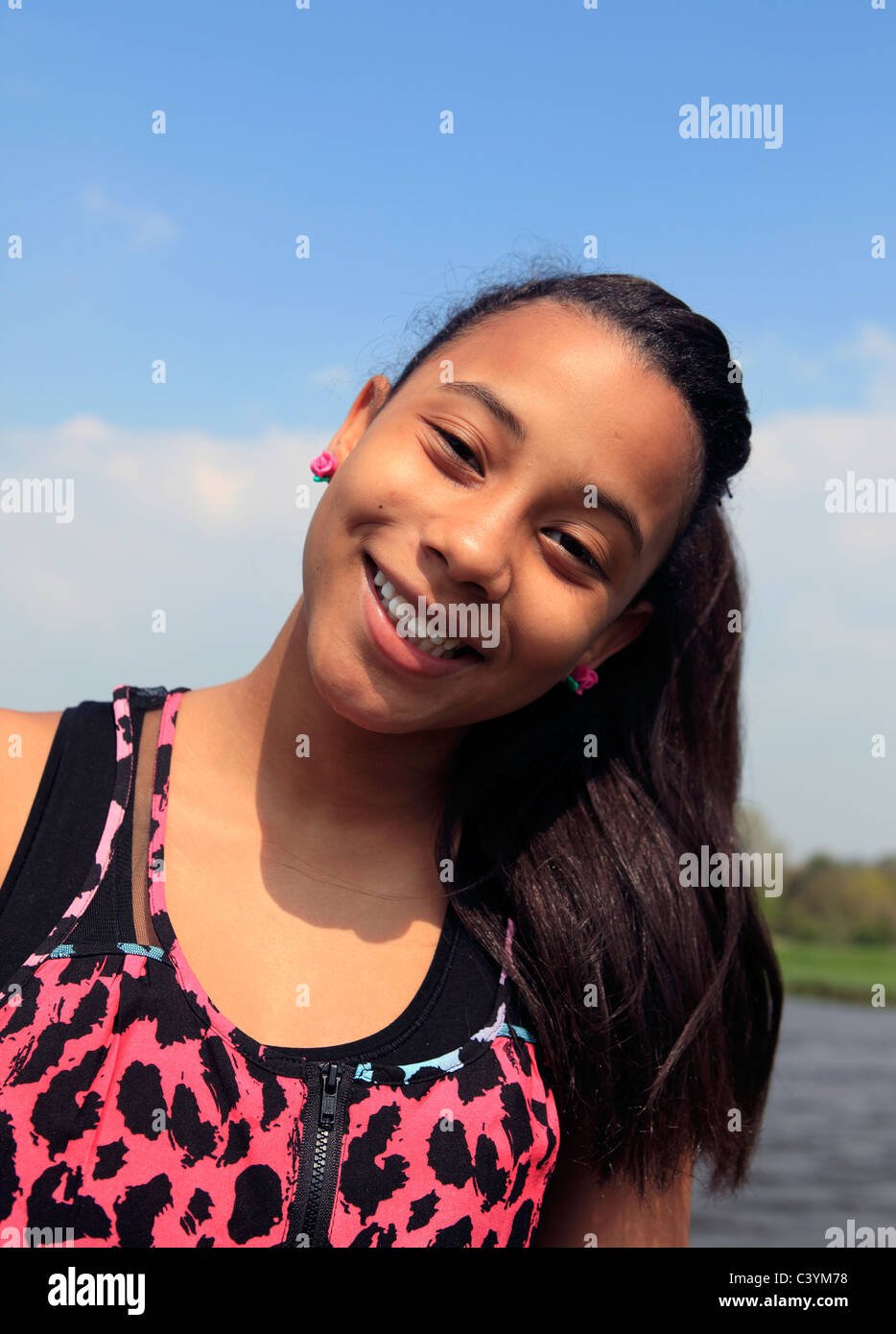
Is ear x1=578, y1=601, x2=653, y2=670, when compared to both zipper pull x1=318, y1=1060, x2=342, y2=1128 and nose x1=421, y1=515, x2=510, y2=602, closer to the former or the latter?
nose x1=421, y1=515, x2=510, y2=602

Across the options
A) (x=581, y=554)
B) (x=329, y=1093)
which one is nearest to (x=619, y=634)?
(x=581, y=554)

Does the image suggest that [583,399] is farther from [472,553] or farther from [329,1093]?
[329,1093]

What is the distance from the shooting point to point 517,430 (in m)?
2.14

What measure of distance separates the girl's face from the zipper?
67 centimetres

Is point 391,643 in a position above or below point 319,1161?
above

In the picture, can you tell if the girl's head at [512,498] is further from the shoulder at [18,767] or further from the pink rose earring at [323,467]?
the shoulder at [18,767]

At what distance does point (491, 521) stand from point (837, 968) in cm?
4199

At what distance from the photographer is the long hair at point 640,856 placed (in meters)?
2.40

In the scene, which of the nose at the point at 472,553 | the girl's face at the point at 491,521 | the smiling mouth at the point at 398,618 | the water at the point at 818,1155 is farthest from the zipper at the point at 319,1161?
the water at the point at 818,1155

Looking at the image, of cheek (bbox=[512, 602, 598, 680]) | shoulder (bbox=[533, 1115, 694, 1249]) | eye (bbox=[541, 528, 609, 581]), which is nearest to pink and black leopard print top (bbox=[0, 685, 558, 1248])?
shoulder (bbox=[533, 1115, 694, 1249])

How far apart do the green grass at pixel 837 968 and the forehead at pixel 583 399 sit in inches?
1228

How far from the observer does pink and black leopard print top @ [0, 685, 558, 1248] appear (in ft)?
5.98
